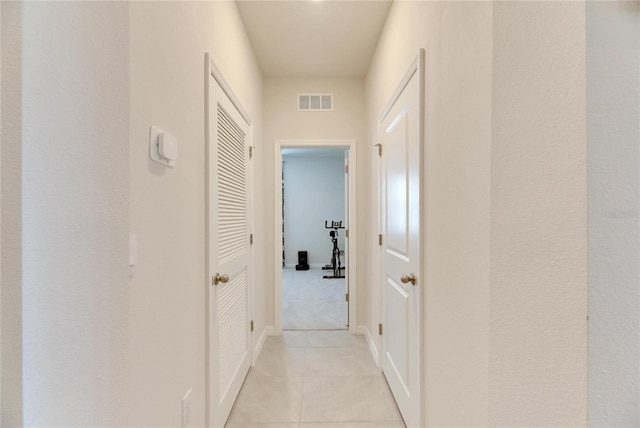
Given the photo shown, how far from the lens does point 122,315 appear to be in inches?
32.6

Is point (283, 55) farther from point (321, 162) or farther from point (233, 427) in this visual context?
point (321, 162)

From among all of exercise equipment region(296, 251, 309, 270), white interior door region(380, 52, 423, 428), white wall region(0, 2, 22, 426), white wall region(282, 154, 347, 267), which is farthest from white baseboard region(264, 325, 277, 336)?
white wall region(282, 154, 347, 267)

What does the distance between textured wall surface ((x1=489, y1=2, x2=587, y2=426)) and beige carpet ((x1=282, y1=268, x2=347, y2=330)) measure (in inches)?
107

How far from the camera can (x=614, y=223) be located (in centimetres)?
57

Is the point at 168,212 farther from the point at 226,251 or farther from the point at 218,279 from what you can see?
the point at 226,251

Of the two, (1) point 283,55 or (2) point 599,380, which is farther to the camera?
(1) point 283,55

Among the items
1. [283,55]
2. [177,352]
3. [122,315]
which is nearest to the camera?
[122,315]

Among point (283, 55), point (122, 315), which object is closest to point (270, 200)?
point (283, 55)

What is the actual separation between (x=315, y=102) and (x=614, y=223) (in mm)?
2871

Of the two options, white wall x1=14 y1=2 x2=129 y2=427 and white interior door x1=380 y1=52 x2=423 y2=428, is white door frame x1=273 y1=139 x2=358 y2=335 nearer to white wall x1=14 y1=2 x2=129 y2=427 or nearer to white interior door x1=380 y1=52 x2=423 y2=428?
white interior door x1=380 y1=52 x2=423 y2=428

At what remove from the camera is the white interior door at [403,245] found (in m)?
1.54

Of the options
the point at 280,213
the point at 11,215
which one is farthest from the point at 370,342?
the point at 11,215

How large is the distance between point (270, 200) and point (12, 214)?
2.57 m

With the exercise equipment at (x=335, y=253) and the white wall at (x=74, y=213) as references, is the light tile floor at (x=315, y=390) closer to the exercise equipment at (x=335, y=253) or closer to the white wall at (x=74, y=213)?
the white wall at (x=74, y=213)
